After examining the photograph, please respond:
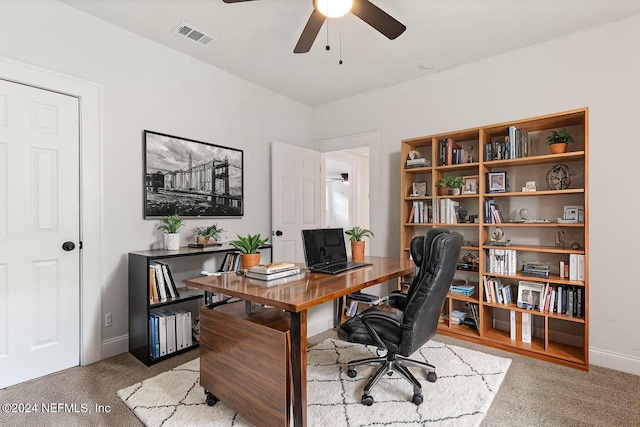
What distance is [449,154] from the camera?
3242mm

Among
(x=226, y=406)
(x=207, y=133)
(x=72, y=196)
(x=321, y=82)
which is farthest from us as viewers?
(x=321, y=82)

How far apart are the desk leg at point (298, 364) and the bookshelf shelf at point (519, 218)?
2.04 metres

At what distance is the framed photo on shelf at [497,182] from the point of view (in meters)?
2.99

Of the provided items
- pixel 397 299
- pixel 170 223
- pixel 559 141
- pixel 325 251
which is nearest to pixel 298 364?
pixel 325 251

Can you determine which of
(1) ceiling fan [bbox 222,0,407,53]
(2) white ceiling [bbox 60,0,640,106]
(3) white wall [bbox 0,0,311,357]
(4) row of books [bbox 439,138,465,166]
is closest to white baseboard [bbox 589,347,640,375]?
(4) row of books [bbox 439,138,465,166]

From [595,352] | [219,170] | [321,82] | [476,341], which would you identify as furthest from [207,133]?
[595,352]

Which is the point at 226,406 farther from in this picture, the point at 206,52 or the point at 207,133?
the point at 206,52

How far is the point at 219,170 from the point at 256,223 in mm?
765

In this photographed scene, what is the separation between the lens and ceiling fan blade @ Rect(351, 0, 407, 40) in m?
1.96

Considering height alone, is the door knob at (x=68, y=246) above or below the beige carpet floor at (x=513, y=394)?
above

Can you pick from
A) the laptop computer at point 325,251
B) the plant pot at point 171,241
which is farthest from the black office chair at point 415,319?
the plant pot at point 171,241

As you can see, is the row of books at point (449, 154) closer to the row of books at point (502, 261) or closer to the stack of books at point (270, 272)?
the row of books at point (502, 261)

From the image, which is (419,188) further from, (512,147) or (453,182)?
(512,147)

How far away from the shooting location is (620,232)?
2586 millimetres
